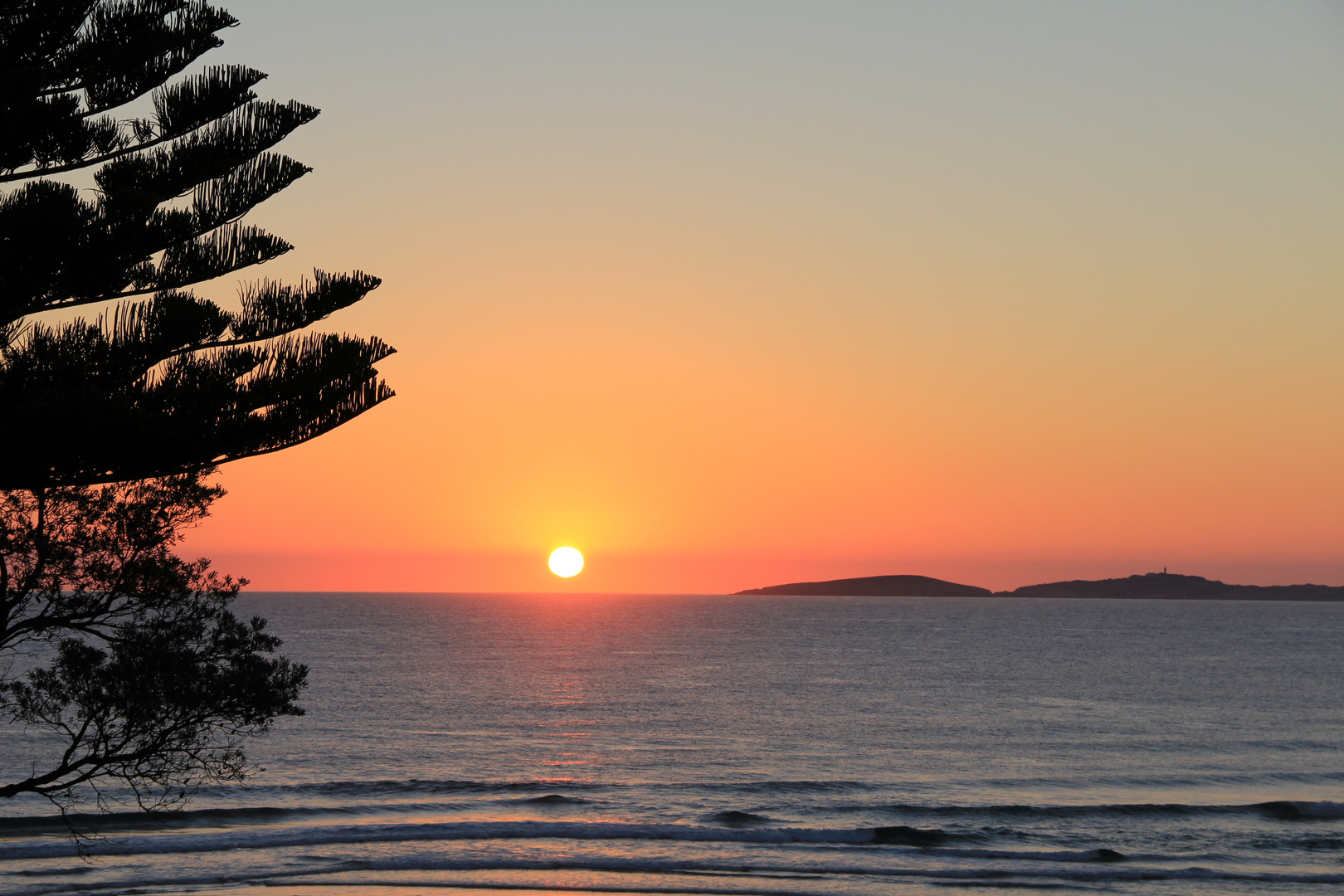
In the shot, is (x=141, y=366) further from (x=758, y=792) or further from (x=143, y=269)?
(x=758, y=792)

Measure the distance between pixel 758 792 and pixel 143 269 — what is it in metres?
19.0

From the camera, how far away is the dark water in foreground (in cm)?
1662

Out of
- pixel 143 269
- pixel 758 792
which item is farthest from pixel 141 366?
pixel 758 792

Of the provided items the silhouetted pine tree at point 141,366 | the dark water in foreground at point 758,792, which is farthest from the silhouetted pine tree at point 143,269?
the dark water in foreground at point 758,792

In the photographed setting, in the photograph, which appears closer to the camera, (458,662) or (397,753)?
(397,753)

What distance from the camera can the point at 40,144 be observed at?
31.7 ft

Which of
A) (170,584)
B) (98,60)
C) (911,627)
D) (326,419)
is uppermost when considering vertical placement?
(98,60)

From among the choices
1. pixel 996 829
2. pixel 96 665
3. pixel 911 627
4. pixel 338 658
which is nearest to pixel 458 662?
pixel 338 658

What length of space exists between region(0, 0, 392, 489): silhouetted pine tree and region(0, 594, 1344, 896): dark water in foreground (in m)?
8.92

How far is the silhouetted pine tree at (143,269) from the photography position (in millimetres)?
8820

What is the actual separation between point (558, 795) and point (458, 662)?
140ft

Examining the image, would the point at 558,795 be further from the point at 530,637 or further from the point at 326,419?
the point at 530,637

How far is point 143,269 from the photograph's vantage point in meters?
9.74

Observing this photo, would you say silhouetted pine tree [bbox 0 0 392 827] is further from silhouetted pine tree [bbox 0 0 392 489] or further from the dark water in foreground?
the dark water in foreground
